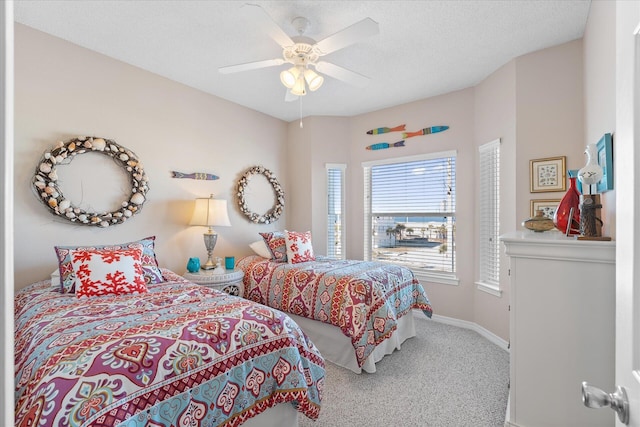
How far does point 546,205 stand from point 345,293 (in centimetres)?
200

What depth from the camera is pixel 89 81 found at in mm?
2842

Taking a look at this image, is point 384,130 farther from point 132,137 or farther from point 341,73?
point 132,137

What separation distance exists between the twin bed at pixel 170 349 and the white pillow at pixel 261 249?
1.17 m

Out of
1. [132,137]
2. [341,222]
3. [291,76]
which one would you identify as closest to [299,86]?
[291,76]

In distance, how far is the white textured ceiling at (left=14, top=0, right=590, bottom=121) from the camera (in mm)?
2256

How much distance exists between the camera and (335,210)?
4.73 m

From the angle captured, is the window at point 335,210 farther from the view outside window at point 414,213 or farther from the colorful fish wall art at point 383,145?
the colorful fish wall art at point 383,145

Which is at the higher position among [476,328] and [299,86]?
[299,86]

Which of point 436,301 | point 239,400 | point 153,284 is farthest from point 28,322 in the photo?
point 436,301

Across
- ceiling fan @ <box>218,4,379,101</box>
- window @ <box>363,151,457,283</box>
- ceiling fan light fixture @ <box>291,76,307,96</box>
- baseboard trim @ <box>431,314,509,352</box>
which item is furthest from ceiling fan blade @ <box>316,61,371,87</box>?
baseboard trim @ <box>431,314,509,352</box>

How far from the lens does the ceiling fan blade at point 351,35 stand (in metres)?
1.91

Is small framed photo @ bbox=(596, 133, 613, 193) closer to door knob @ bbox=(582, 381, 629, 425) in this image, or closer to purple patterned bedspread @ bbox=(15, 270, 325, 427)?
door knob @ bbox=(582, 381, 629, 425)

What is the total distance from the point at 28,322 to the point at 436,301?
3.84 metres

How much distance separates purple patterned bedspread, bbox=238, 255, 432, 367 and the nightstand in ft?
0.56
